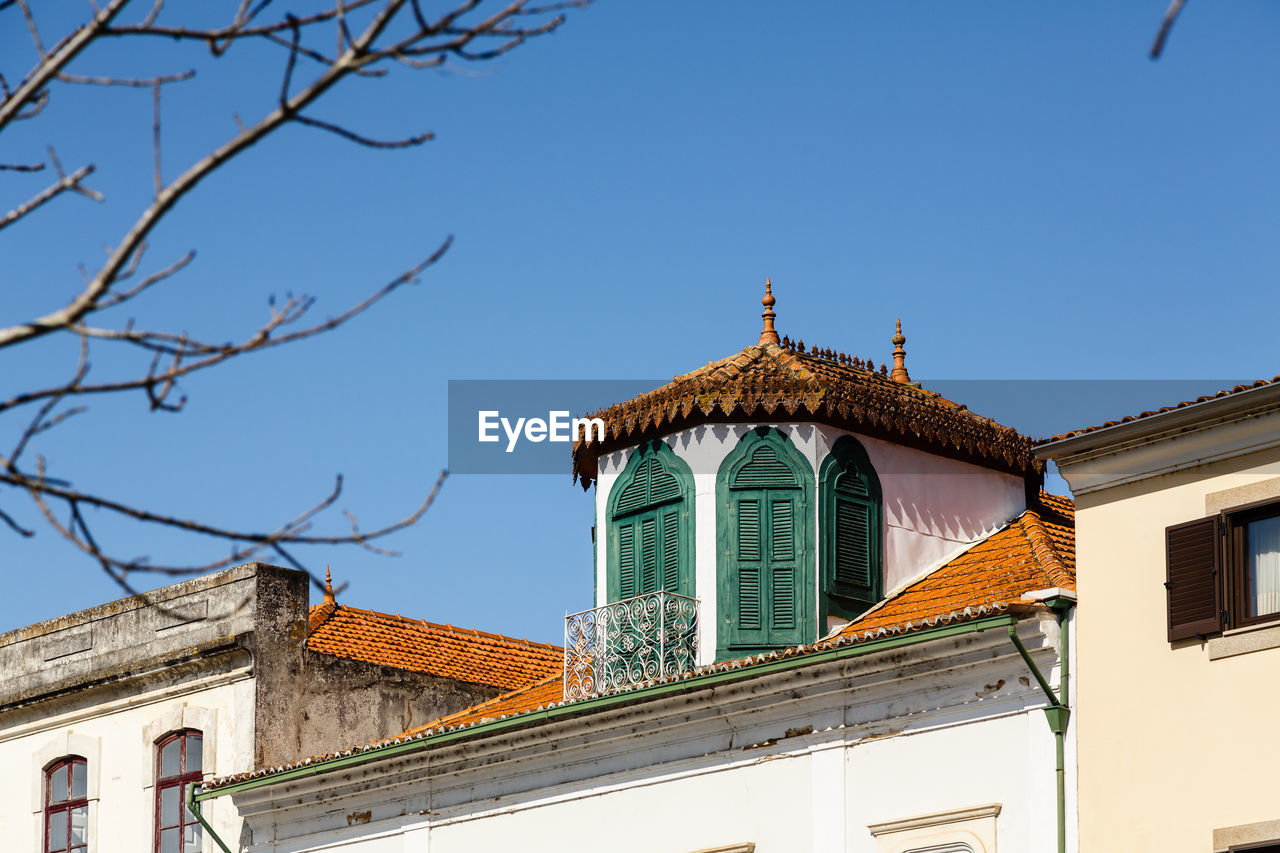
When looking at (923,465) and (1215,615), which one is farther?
(923,465)

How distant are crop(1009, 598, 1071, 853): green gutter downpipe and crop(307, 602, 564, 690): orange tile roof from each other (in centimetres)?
1019

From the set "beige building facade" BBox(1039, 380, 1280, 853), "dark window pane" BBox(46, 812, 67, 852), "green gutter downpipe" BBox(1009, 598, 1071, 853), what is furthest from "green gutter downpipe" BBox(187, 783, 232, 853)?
"beige building facade" BBox(1039, 380, 1280, 853)

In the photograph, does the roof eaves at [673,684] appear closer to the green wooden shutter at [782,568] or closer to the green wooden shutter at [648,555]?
the green wooden shutter at [782,568]

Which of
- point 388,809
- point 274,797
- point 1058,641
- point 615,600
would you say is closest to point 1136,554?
point 1058,641

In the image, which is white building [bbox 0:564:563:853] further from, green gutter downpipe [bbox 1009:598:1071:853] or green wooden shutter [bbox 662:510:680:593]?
green gutter downpipe [bbox 1009:598:1071:853]

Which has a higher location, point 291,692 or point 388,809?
point 291,692

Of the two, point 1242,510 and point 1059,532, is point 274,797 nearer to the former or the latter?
point 1059,532

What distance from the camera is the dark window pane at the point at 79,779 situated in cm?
2411

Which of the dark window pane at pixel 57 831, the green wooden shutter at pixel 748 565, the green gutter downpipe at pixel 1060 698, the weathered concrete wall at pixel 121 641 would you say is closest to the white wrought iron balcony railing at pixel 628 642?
the green wooden shutter at pixel 748 565

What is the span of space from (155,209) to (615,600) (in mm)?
13870

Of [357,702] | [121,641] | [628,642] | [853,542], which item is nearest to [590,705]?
[628,642]

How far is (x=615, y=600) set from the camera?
20.1 meters

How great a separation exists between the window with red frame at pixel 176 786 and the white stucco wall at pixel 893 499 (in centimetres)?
554

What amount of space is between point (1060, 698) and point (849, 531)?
4507mm
